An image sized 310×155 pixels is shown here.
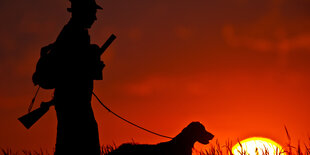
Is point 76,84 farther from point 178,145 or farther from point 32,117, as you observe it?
point 178,145

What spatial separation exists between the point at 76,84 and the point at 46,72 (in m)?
0.50

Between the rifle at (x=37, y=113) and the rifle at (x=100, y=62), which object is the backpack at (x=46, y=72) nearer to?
the rifle at (x=37, y=113)

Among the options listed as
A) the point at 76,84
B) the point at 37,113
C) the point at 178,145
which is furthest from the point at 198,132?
the point at 37,113

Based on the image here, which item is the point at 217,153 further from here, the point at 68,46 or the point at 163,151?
the point at 68,46

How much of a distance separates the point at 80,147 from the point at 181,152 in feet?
10.2

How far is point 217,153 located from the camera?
647 centimetres

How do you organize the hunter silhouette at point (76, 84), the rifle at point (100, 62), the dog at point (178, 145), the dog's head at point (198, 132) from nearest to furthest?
the hunter silhouette at point (76, 84) < the rifle at point (100, 62) < the dog at point (178, 145) < the dog's head at point (198, 132)

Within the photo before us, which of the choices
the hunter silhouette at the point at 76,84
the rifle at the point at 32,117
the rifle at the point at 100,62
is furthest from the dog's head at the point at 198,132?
the rifle at the point at 32,117

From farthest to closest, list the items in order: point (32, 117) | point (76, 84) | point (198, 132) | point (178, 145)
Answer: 1. point (198, 132)
2. point (178, 145)
3. point (32, 117)
4. point (76, 84)

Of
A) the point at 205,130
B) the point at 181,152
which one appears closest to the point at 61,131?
the point at 181,152

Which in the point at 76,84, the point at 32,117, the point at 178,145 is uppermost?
the point at 76,84

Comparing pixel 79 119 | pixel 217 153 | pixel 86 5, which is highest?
pixel 86 5

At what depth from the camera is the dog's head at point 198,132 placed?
850cm

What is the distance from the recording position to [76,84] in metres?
5.52
